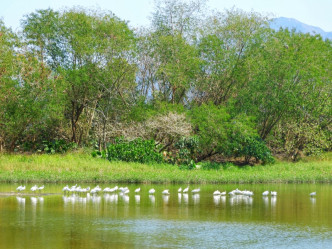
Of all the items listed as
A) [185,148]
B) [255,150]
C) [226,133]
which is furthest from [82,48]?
[255,150]

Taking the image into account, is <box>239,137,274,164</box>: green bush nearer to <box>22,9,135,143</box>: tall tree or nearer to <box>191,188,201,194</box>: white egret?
<box>22,9,135,143</box>: tall tree

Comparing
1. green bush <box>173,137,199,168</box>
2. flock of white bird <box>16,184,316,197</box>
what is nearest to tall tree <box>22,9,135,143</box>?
green bush <box>173,137,199,168</box>

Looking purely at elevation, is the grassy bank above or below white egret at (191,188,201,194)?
above

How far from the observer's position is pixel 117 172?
30.5 metres

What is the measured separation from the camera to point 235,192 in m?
25.8

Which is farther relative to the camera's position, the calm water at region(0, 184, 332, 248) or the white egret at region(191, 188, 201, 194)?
the white egret at region(191, 188, 201, 194)

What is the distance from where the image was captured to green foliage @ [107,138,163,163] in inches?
1326

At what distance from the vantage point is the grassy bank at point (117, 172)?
2895cm

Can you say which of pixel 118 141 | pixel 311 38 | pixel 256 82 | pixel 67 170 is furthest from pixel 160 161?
pixel 311 38

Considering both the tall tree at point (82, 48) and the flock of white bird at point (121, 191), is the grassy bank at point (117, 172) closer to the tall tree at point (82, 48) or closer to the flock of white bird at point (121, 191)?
the flock of white bird at point (121, 191)

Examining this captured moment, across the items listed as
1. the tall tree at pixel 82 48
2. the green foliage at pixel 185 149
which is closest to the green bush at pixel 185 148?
the green foliage at pixel 185 149

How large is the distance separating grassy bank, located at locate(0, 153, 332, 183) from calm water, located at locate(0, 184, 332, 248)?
2.49 metres

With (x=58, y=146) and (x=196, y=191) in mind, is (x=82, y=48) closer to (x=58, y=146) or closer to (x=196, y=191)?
(x=58, y=146)

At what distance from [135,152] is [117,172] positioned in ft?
10.9
